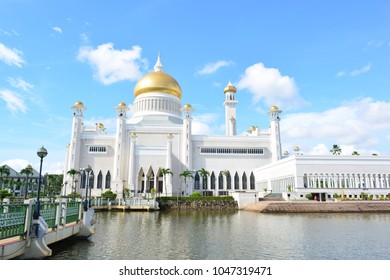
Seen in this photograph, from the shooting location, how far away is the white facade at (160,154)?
4369 centimetres

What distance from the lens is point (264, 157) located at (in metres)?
47.8

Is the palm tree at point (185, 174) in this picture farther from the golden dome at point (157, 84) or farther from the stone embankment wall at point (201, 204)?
the golden dome at point (157, 84)

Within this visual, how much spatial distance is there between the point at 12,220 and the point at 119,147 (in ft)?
123

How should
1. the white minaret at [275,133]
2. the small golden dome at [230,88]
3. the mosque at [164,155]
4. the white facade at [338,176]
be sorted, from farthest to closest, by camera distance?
the small golden dome at [230,88]
the white minaret at [275,133]
the mosque at [164,155]
the white facade at [338,176]

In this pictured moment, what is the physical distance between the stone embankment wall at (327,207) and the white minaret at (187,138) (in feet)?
58.7

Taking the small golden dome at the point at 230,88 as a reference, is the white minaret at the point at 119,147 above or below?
below

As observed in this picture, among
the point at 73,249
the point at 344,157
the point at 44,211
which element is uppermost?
the point at 344,157

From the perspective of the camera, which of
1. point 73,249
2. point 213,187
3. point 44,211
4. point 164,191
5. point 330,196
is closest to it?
point 44,211

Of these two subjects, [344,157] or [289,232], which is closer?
[289,232]

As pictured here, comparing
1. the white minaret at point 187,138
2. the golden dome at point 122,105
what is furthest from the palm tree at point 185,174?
the golden dome at point 122,105

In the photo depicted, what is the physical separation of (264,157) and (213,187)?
9.47 metres

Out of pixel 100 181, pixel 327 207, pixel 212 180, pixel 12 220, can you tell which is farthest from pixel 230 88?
pixel 12 220
